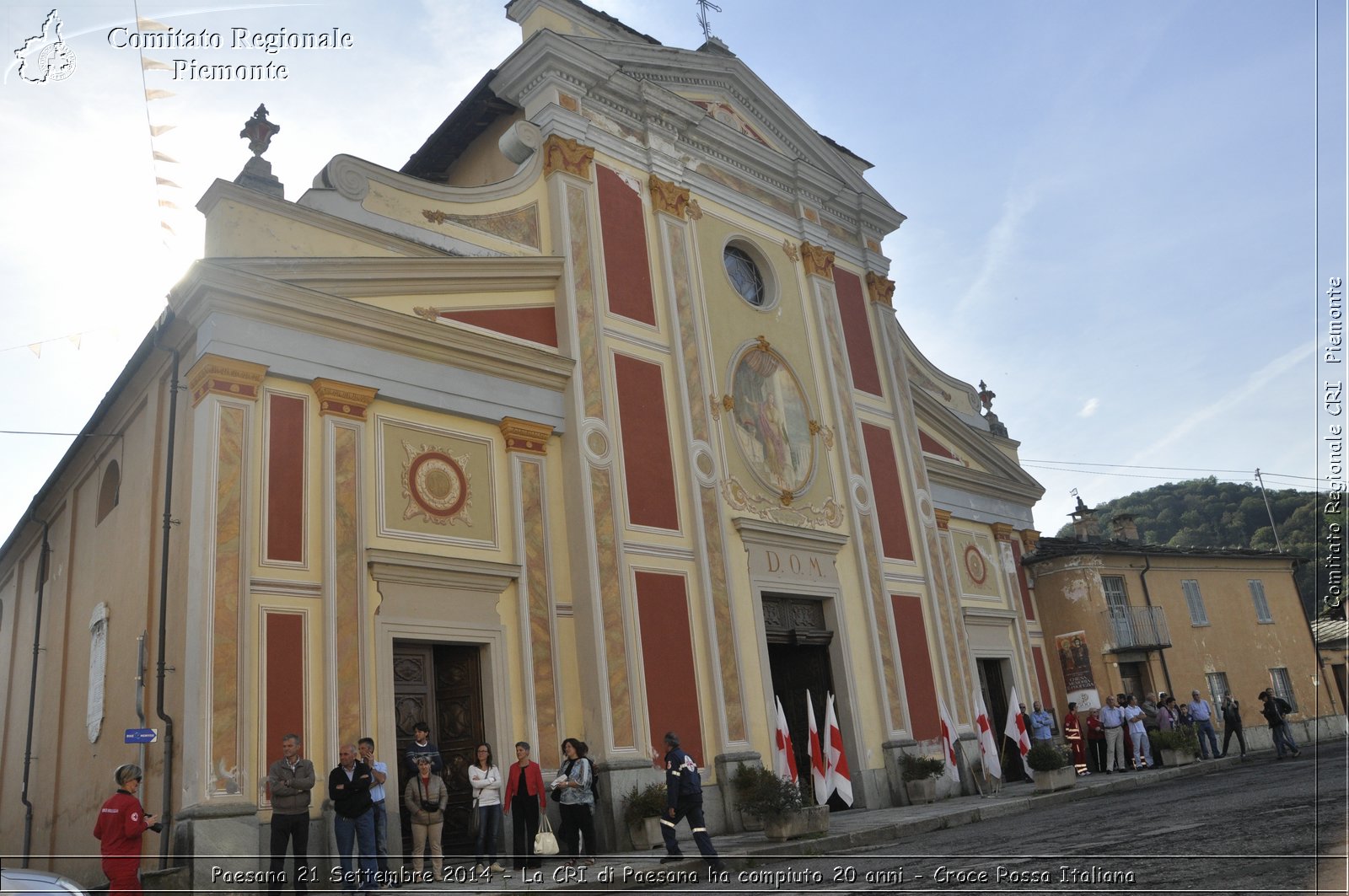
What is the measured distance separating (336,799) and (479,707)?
3101mm

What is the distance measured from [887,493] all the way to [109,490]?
514 inches

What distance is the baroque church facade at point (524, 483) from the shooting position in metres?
11.8

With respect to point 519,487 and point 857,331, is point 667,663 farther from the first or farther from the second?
point 857,331

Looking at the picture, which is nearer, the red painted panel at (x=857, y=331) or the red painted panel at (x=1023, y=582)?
the red painted panel at (x=857, y=331)

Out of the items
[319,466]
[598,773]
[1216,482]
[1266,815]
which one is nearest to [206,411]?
[319,466]

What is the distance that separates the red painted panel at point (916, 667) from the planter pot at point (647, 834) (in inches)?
267

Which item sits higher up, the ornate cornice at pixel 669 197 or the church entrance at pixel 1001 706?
the ornate cornice at pixel 669 197

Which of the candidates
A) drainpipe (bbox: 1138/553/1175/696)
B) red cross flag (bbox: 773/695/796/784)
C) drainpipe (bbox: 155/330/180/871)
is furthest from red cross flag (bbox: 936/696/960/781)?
drainpipe (bbox: 155/330/180/871)

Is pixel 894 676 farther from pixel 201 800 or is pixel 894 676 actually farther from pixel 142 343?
pixel 142 343

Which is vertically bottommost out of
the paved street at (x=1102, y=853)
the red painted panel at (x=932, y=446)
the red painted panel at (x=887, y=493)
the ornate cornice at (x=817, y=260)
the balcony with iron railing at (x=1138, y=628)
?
the paved street at (x=1102, y=853)

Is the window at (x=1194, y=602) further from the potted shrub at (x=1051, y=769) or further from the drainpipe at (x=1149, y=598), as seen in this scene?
the potted shrub at (x=1051, y=769)

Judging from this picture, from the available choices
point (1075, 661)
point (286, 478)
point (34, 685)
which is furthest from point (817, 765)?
point (34, 685)

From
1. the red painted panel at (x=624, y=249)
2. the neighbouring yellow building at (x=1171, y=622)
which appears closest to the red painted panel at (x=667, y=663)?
the red painted panel at (x=624, y=249)

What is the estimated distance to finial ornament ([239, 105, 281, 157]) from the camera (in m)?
13.2
